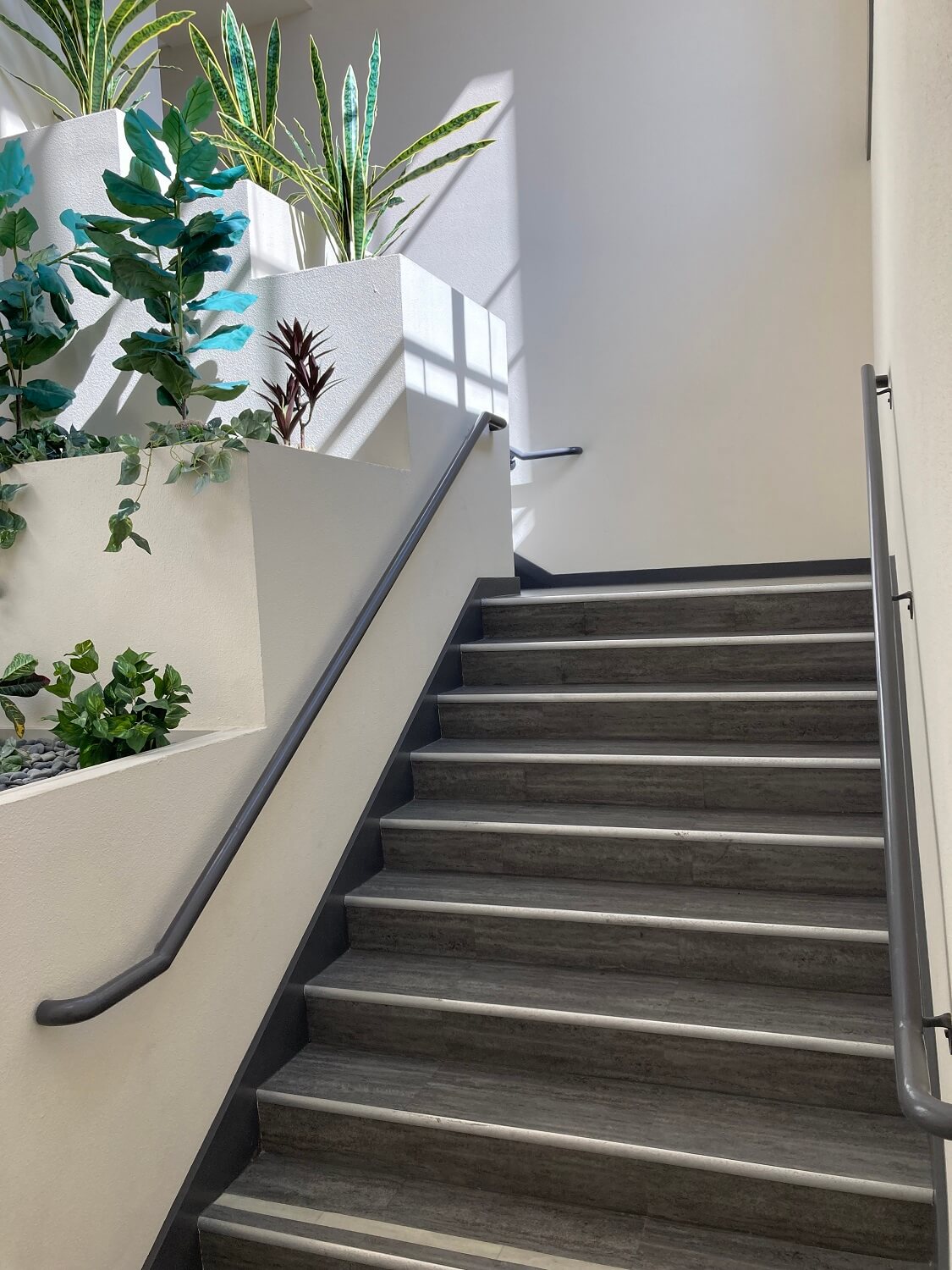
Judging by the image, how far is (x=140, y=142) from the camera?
2.51m

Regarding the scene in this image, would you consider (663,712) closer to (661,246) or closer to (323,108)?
(323,108)

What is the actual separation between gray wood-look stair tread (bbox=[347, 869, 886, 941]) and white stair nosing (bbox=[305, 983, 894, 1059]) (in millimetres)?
286

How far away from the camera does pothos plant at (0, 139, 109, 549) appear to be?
2.68 m

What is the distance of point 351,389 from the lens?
329cm

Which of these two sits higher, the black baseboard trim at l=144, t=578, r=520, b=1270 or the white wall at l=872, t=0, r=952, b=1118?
the white wall at l=872, t=0, r=952, b=1118

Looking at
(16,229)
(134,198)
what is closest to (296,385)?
(134,198)

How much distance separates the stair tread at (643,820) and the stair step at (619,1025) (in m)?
0.40

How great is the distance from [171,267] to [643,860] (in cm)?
199

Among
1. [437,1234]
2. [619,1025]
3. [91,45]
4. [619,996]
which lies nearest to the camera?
[437,1234]

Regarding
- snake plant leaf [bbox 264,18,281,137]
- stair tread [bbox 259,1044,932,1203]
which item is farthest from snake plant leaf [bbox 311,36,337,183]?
stair tread [bbox 259,1044,932,1203]

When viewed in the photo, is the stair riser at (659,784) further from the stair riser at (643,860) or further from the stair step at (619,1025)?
the stair step at (619,1025)

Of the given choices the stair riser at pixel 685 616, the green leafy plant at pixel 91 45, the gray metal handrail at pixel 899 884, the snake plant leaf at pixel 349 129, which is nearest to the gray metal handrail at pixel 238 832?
the stair riser at pixel 685 616

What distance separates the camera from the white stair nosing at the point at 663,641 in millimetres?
3221

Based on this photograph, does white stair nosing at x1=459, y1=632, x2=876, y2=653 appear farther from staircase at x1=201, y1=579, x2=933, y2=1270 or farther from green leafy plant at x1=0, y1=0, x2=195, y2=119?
green leafy plant at x1=0, y1=0, x2=195, y2=119
